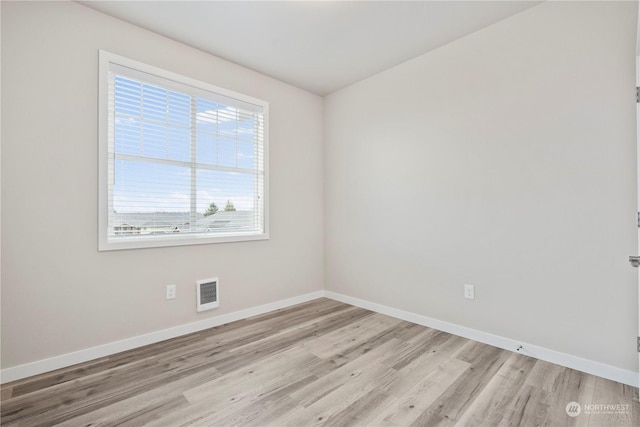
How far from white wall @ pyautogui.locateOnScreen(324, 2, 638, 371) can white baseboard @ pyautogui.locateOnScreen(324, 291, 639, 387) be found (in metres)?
0.04

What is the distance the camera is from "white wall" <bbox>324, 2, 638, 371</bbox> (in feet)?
6.62

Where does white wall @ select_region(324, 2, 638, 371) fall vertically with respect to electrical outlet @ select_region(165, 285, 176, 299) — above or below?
above

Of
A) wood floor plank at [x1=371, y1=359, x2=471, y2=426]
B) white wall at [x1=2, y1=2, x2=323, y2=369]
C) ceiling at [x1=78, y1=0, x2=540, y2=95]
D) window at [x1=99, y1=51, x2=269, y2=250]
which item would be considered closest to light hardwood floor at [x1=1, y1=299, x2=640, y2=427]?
wood floor plank at [x1=371, y1=359, x2=471, y2=426]

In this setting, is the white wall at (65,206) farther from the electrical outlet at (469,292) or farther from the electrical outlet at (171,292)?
the electrical outlet at (469,292)

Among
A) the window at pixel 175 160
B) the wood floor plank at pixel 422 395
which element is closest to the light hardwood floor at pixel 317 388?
the wood floor plank at pixel 422 395

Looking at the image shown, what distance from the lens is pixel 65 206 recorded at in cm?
223

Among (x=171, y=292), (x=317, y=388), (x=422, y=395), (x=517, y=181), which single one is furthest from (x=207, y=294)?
(x=517, y=181)

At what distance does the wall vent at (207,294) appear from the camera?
114 inches

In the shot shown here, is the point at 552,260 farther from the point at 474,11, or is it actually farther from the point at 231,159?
the point at 231,159

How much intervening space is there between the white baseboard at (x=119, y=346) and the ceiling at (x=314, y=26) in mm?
2536

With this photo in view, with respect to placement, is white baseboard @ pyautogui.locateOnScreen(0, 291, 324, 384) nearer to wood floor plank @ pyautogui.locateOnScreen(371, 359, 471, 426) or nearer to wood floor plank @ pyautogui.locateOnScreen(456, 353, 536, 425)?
wood floor plank @ pyautogui.locateOnScreen(371, 359, 471, 426)

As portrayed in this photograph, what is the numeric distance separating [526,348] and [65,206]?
354 cm

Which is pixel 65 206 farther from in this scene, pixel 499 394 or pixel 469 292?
pixel 469 292

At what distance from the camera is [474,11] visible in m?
2.37
